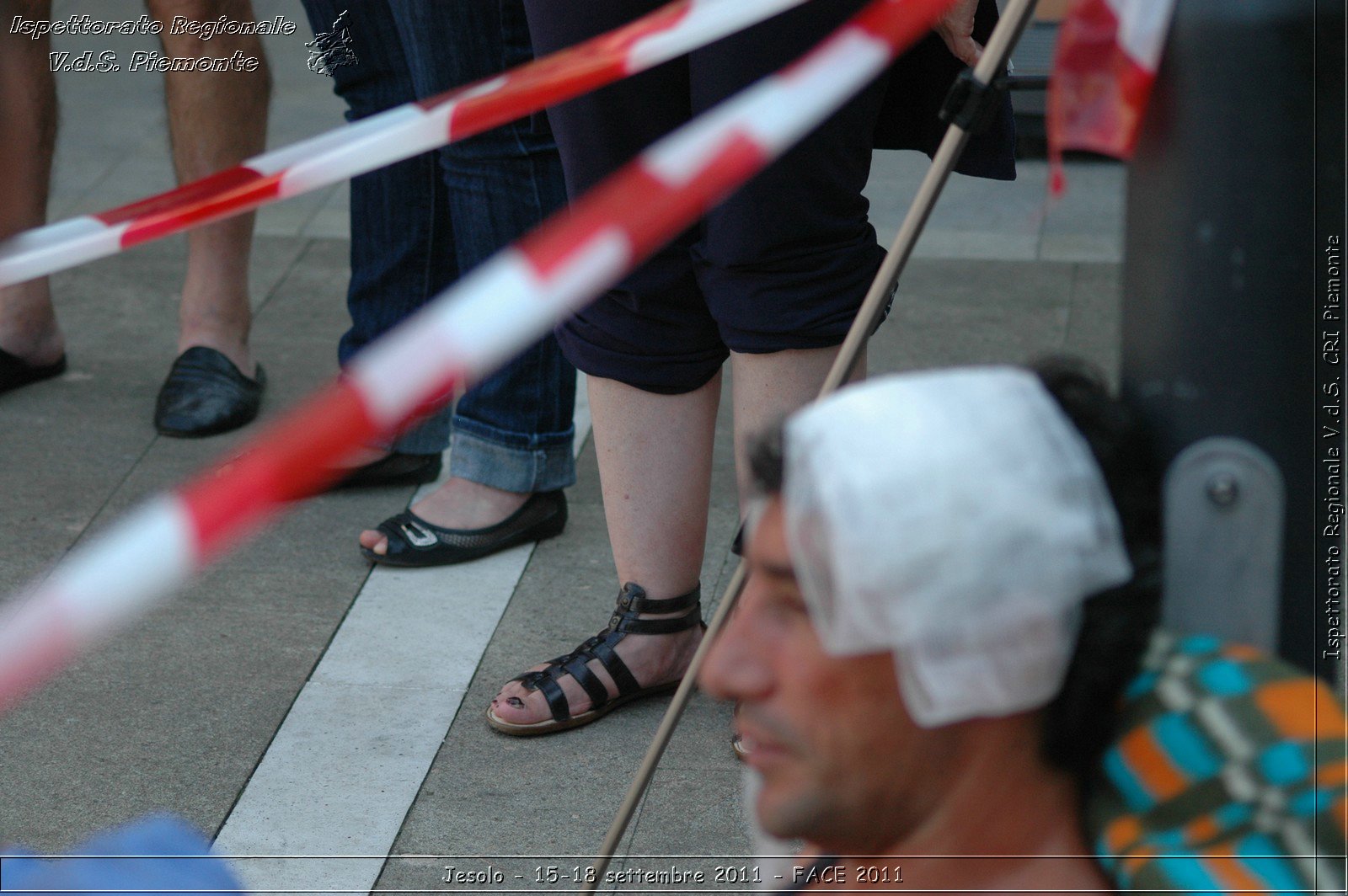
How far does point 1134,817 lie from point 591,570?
200 centimetres

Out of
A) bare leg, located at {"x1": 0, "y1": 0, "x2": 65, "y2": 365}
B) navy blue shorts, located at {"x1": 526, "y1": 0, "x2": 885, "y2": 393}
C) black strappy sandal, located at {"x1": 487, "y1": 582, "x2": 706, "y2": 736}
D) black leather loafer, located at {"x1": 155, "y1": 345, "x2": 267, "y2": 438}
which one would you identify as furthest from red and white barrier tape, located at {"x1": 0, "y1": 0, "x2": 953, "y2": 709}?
bare leg, located at {"x1": 0, "y1": 0, "x2": 65, "y2": 365}

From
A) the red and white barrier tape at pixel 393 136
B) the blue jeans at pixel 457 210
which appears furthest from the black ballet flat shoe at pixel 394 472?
the red and white barrier tape at pixel 393 136

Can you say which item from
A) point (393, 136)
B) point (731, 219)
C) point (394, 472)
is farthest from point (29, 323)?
point (393, 136)

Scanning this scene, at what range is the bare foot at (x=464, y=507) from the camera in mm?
3145

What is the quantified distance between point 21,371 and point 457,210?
4.89 ft

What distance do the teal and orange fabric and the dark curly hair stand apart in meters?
0.03

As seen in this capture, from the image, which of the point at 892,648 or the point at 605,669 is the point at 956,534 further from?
the point at 605,669

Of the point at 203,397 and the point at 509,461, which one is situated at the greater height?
the point at 509,461

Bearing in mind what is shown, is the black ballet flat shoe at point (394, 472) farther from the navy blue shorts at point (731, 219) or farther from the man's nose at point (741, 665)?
the man's nose at point (741, 665)

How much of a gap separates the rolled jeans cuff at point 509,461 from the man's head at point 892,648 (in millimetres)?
→ 1869

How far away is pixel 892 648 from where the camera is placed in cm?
110

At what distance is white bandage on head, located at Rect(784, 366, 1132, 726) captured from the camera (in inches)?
40.5

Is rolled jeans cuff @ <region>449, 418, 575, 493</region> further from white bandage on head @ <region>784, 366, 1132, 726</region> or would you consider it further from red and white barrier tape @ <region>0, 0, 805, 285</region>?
white bandage on head @ <region>784, 366, 1132, 726</region>

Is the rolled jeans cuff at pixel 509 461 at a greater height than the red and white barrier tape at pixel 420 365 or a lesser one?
lesser
